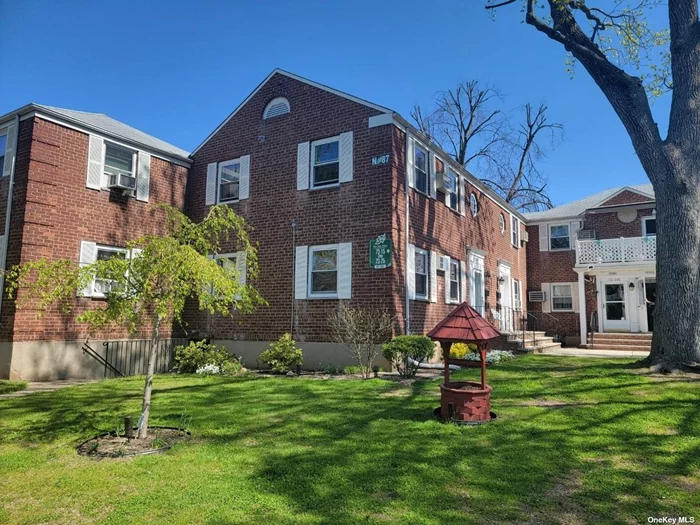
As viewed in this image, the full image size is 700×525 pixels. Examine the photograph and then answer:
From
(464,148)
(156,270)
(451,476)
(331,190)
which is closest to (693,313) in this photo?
(451,476)

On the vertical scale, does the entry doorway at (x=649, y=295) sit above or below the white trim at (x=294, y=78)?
below

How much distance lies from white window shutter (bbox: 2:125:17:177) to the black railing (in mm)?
4990

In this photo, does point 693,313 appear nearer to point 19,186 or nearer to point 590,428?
point 590,428

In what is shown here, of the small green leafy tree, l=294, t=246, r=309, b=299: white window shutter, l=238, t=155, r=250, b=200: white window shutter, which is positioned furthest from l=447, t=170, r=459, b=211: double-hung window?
the small green leafy tree

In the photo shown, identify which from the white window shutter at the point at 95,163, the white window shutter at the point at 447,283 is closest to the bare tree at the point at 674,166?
the white window shutter at the point at 447,283

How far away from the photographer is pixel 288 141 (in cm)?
1450

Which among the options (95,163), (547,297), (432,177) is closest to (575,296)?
(547,297)

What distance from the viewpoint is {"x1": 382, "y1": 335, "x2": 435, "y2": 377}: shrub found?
35.3 feet

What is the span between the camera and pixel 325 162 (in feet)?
45.5

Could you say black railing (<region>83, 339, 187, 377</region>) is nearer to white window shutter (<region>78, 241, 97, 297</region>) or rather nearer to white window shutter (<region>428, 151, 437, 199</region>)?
white window shutter (<region>78, 241, 97, 297</region>)

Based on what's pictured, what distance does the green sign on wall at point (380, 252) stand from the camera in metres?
12.3

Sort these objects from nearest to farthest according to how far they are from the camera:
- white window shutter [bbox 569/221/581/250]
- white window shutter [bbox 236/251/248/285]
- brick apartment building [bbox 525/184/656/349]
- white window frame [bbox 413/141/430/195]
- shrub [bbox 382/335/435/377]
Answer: shrub [bbox 382/335/435/377] < white window frame [bbox 413/141/430/195] < white window shutter [bbox 236/251/248/285] < brick apartment building [bbox 525/184/656/349] < white window shutter [bbox 569/221/581/250]

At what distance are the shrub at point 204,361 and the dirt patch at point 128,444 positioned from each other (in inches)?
252

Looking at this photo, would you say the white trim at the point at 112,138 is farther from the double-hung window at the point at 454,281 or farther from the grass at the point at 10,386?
the double-hung window at the point at 454,281
